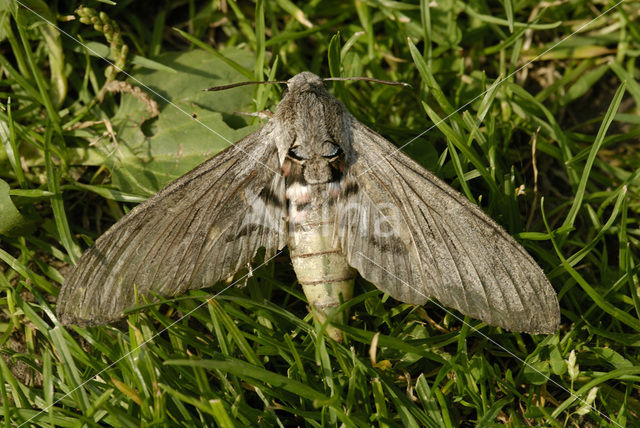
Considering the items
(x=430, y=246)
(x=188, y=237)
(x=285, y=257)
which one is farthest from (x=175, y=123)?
(x=430, y=246)

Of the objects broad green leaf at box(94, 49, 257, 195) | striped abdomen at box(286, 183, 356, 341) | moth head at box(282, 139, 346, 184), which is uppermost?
broad green leaf at box(94, 49, 257, 195)

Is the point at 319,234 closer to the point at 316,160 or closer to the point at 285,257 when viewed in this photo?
the point at 316,160

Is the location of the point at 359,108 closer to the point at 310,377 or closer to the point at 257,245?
the point at 257,245

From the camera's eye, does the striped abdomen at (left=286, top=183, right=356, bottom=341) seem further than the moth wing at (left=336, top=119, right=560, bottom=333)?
Yes

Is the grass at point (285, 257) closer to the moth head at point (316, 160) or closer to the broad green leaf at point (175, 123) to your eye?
the broad green leaf at point (175, 123)

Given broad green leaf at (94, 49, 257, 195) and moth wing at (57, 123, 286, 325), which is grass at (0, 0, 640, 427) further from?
moth wing at (57, 123, 286, 325)

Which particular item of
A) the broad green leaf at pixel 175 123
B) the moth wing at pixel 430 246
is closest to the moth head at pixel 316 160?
the moth wing at pixel 430 246

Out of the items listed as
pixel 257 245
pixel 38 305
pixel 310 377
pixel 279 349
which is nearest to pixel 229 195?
pixel 257 245

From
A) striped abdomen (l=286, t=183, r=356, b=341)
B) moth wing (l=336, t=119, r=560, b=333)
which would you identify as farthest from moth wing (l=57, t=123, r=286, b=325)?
moth wing (l=336, t=119, r=560, b=333)
